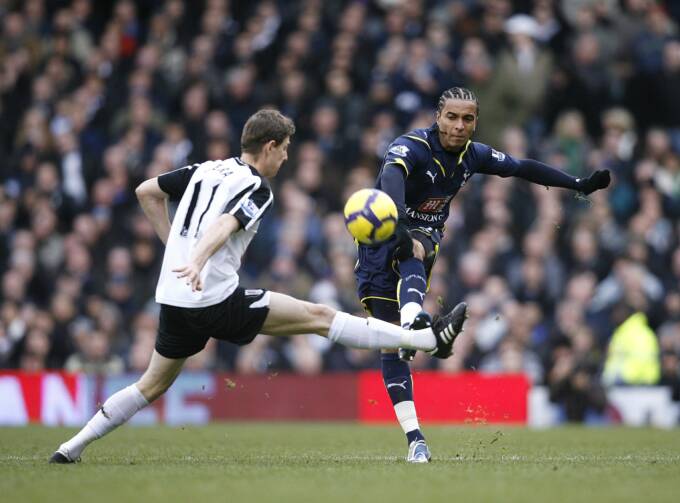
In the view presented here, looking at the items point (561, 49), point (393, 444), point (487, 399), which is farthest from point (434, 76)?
point (393, 444)

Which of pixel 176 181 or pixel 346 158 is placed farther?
pixel 346 158

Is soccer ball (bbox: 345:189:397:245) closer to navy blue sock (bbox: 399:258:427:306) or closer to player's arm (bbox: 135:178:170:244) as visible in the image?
navy blue sock (bbox: 399:258:427:306)

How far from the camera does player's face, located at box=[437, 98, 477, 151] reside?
9.31 m

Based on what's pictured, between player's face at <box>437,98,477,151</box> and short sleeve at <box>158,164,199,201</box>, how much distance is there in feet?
6.22

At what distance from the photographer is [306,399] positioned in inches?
644

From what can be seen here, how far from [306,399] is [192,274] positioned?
29.2ft

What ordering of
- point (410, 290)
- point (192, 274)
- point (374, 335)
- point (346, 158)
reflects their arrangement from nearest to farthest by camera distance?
1. point (192, 274)
2. point (374, 335)
3. point (410, 290)
4. point (346, 158)

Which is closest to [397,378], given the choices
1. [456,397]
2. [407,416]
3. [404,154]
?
[407,416]

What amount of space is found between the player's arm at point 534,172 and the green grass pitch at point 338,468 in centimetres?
197

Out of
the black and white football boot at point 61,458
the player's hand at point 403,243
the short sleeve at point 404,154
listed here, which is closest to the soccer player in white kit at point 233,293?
the black and white football boot at point 61,458

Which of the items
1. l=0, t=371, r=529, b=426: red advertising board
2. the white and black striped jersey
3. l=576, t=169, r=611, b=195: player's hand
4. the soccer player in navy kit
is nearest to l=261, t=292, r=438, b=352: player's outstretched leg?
the white and black striped jersey

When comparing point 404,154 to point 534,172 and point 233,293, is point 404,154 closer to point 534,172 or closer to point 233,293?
point 534,172

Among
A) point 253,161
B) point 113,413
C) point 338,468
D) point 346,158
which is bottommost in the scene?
point 338,468

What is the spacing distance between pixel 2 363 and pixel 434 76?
676cm
